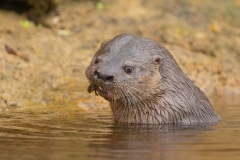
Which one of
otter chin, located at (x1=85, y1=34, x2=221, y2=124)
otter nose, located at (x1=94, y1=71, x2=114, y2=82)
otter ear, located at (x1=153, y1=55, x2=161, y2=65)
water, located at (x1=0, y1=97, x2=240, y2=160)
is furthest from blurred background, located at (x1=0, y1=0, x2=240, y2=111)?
otter nose, located at (x1=94, y1=71, x2=114, y2=82)

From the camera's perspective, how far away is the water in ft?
15.3

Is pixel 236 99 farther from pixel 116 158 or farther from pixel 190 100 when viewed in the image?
pixel 116 158

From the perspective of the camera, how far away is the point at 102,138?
214 inches

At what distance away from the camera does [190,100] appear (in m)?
6.62

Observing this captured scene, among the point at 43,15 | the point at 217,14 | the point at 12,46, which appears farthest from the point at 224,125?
the point at 217,14

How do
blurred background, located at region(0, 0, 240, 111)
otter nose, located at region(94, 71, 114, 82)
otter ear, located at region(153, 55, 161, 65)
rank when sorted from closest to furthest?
otter nose, located at region(94, 71, 114, 82), otter ear, located at region(153, 55, 161, 65), blurred background, located at region(0, 0, 240, 111)

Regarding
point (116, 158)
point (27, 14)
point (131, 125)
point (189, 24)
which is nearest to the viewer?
point (116, 158)

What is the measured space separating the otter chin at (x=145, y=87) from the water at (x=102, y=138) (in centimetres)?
20

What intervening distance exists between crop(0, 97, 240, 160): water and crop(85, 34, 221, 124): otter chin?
0.66ft

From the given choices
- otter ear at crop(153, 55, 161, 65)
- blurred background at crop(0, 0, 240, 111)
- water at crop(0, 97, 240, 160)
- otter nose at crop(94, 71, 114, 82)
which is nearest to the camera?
water at crop(0, 97, 240, 160)

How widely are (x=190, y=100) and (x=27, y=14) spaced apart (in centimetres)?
414

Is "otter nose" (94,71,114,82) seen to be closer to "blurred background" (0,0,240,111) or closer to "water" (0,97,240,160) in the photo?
"water" (0,97,240,160)

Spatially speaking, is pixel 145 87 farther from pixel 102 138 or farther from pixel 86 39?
pixel 86 39

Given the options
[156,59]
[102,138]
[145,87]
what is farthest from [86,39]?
[102,138]
